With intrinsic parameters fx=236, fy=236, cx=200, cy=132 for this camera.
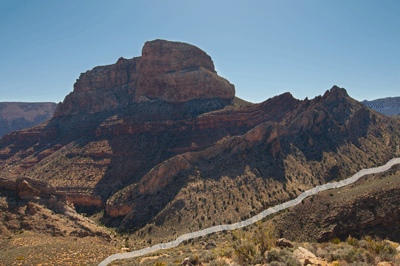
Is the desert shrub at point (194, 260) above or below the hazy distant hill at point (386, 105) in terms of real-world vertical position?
below

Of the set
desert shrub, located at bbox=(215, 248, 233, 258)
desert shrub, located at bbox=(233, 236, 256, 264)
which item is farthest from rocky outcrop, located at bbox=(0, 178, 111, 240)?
desert shrub, located at bbox=(233, 236, 256, 264)

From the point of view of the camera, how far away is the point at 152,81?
338ft

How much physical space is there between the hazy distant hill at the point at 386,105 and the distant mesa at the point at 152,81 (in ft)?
455

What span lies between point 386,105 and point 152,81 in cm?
18046

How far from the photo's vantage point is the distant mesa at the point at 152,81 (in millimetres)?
99875

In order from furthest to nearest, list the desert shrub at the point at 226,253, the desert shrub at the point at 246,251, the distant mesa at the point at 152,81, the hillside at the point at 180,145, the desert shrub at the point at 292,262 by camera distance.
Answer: the distant mesa at the point at 152,81, the hillside at the point at 180,145, the desert shrub at the point at 226,253, the desert shrub at the point at 246,251, the desert shrub at the point at 292,262

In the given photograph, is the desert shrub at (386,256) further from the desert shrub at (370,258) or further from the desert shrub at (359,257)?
the desert shrub at (359,257)

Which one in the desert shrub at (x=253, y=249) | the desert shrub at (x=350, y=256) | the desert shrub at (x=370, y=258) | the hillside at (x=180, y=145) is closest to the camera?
the desert shrub at (x=370, y=258)

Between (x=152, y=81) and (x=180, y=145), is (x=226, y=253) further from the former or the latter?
(x=152, y=81)

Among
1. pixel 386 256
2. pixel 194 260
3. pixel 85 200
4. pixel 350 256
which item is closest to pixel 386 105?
pixel 85 200

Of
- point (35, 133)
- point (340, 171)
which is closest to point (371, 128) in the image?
point (340, 171)

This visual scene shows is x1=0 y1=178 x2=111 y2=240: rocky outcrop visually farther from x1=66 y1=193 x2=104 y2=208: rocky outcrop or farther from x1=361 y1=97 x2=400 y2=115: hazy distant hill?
x1=361 y1=97 x2=400 y2=115: hazy distant hill

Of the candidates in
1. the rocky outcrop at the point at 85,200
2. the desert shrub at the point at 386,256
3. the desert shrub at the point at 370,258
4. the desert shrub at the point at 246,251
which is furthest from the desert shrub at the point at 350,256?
the rocky outcrop at the point at 85,200

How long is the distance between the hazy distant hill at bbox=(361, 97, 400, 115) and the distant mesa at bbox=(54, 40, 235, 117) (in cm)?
13867
